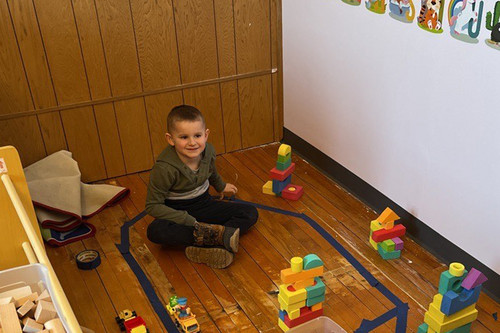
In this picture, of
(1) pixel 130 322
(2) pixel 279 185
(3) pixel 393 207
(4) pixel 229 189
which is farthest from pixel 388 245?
(1) pixel 130 322

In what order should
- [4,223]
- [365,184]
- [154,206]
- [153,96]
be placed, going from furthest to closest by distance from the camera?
[153,96]
[365,184]
[154,206]
[4,223]

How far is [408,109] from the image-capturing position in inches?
84.3

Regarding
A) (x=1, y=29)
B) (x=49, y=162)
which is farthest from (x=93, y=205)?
(x=1, y=29)

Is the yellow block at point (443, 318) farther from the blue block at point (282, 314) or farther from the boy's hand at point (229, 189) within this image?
the boy's hand at point (229, 189)

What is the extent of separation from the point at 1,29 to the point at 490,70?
1909mm

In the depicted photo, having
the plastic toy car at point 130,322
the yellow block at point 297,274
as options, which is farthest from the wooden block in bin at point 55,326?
the yellow block at point 297,274

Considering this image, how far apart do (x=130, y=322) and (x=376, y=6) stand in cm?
149

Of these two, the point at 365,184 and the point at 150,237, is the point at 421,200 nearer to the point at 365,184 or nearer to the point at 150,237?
the point at 365,184

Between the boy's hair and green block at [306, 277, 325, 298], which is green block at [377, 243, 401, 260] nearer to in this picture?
green block at [306, 277, 325, 298]

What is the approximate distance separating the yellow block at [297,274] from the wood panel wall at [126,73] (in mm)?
1315

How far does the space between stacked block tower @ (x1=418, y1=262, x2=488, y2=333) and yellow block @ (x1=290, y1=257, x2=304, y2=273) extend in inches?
16.7

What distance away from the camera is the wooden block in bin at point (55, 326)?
46.4 inches

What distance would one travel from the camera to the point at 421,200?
219 cm

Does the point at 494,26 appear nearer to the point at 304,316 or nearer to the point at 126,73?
the point at 304,316
